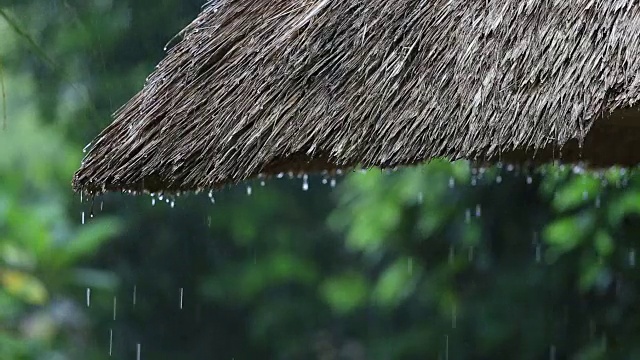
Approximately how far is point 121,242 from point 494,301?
3.03 m

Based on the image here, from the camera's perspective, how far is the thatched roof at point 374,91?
179 cm

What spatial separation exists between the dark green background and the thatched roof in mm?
1956

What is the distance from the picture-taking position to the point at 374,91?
1996 millimetres

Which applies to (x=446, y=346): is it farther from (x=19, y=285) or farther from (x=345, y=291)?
(x=19, y=285)

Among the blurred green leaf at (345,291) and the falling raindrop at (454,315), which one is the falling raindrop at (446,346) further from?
the blurred green leaf at (345,291)

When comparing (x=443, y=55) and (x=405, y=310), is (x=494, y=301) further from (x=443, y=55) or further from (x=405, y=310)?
(x=443, y=55)

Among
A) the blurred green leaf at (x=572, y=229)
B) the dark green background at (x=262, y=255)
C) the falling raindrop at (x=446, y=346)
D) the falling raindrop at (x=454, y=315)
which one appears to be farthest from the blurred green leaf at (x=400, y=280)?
the blurred green leaf at (x=572, y=229)

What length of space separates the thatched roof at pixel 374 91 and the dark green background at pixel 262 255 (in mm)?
1956

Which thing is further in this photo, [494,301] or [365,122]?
[494,301]

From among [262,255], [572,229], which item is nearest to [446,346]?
[262,255]

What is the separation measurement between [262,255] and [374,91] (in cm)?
495

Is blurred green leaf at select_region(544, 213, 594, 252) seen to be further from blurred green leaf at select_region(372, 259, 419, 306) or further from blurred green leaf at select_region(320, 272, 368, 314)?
blurred green leaf at select_region(320, 272, 368, 314)

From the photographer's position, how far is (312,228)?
7.04 meters

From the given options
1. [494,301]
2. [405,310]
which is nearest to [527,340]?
[494,301]
